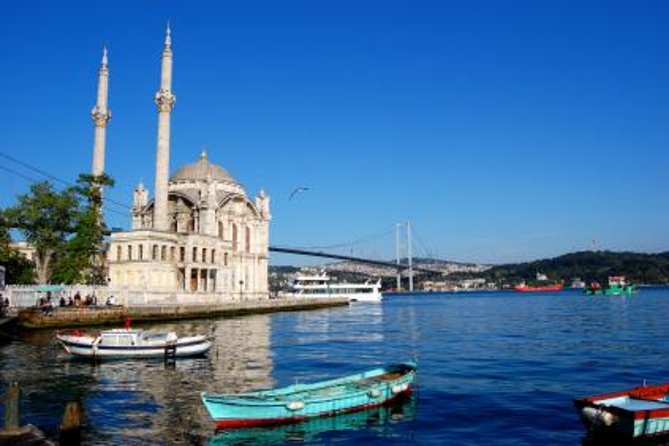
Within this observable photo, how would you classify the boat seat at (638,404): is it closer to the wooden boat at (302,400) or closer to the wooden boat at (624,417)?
the wooden boat at (624,417)

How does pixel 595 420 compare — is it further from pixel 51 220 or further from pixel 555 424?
pixel 51 220

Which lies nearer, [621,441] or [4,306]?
[621,441]

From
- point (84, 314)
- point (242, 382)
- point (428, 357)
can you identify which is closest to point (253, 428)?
point (242, 382)

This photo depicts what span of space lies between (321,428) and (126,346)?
49.6ft

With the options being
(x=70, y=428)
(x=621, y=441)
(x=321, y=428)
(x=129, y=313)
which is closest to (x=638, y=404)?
(x=621, y=441)

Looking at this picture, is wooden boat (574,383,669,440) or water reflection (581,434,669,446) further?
water reflection (581,434,669,446)

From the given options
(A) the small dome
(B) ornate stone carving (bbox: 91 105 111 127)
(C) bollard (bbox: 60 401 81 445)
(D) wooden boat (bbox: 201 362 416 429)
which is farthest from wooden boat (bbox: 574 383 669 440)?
(A) the small dome

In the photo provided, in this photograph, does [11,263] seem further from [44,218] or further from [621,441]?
[621,441]

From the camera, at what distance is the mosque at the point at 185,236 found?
6550 cm

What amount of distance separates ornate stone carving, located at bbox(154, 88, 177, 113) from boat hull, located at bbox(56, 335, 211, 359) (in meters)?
39.1

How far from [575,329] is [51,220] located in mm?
43500

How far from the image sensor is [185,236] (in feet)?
235

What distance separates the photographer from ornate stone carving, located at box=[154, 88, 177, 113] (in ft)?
216

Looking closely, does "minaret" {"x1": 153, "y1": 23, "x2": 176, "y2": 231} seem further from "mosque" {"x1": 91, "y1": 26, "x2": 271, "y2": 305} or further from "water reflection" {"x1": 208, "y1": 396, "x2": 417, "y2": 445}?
"water reflection" {"x1": 208, "y1": 396, "x2": 417, "y2": 445}
